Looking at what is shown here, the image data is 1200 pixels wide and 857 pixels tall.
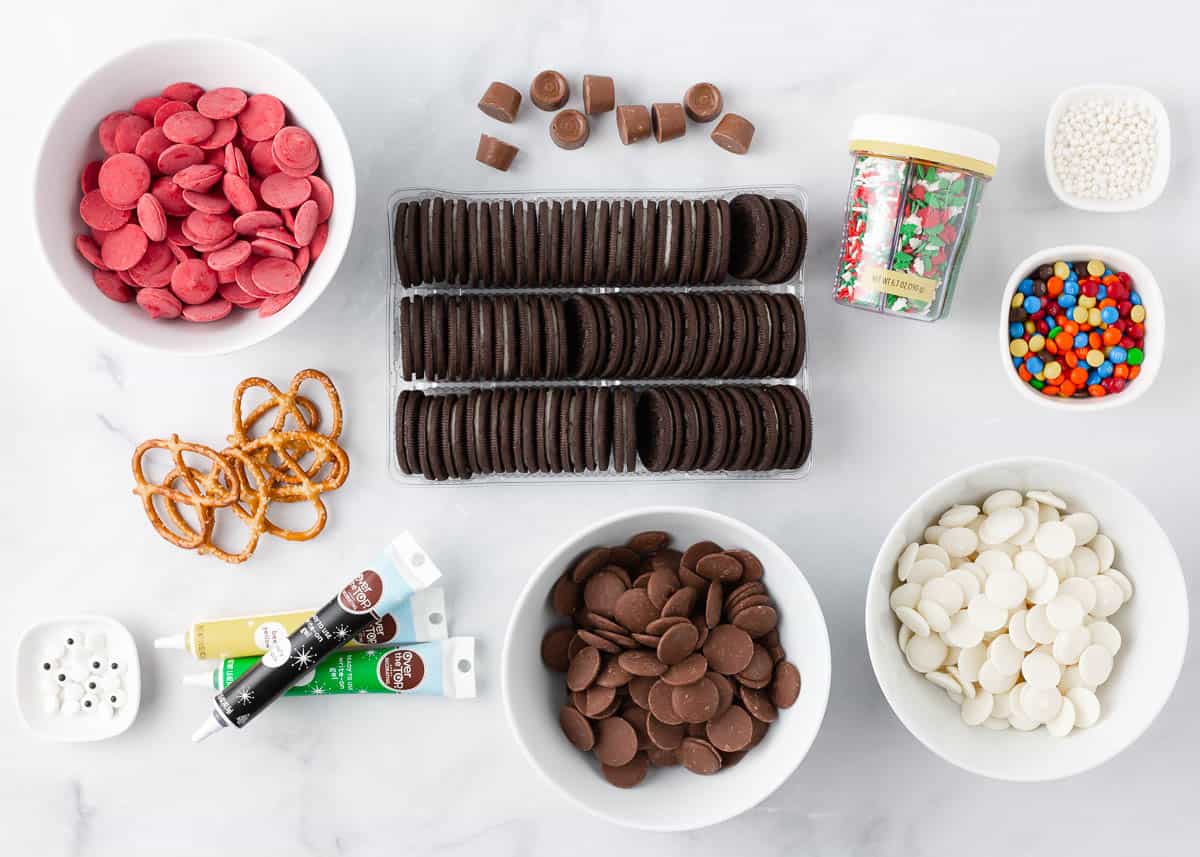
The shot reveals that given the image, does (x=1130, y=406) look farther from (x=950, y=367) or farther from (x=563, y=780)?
(x=563, y=780)

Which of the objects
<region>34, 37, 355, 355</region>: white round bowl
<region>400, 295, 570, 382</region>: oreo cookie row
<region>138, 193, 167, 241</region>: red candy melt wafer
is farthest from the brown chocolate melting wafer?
<region>138, 193, 167, 241</region>: red candy melt wafer

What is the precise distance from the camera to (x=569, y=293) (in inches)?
44.9

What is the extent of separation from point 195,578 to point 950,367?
0.95 metres

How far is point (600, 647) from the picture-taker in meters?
1.05

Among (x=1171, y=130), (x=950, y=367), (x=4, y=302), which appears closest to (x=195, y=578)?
(x=4, y=302)

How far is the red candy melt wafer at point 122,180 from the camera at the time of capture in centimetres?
104

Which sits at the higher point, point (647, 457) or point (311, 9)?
point (311, 9)

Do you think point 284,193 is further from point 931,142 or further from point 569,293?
point 931,142

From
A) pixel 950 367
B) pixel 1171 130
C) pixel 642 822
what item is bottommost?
pixel 642 822

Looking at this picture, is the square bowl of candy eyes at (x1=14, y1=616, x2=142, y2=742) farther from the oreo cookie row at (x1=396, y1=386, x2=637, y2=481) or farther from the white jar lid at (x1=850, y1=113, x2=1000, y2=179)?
the white jar lid at (x1=850, y1=113, x2=1000, y2=179)

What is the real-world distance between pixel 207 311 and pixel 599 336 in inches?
16.7

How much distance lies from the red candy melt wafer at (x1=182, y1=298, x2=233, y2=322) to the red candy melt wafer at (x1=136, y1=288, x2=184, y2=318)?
0.01 metres

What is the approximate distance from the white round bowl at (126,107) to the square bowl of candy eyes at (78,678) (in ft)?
1.22

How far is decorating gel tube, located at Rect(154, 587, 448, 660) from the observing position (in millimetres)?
1146
